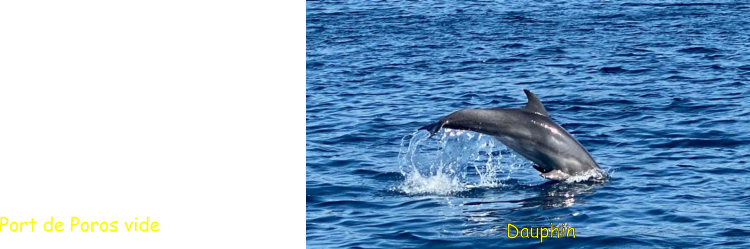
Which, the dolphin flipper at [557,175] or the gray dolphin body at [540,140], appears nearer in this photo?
the gray dolphin body at [540,140]

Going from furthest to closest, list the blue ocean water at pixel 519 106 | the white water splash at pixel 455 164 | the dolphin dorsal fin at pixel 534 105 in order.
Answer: the white water splash at pixel 455 164 → the dolphin dorsal fin at pixel 534 105 → the blue ocean water at pixel 519 106

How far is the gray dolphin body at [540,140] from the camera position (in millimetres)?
16172

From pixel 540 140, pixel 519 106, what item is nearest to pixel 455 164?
pixel 540 140

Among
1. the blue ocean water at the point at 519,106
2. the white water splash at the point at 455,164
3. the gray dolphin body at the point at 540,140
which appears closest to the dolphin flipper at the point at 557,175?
the gray dolphin body at the point at 540,140

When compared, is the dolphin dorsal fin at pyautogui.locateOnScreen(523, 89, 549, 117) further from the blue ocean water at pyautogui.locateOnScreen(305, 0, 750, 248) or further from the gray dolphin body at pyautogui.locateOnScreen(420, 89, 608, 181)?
the blue ocean water at pyautogui.locateOnScreen(305, 0, 750, 248)

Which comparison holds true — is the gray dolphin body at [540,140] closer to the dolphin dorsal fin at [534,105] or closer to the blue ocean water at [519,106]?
the dolphin dorsal fin at [534,105]

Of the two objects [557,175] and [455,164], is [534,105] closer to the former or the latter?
[557,175]

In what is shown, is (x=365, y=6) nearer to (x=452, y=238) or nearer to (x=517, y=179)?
(x=517, y=179)

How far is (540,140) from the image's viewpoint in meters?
16.5

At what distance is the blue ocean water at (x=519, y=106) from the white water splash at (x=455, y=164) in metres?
0.05

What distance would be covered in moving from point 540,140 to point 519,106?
737 cm

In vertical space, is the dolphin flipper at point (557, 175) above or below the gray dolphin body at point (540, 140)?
below

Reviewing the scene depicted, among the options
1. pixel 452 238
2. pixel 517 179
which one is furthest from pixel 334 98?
pixel 452 238
